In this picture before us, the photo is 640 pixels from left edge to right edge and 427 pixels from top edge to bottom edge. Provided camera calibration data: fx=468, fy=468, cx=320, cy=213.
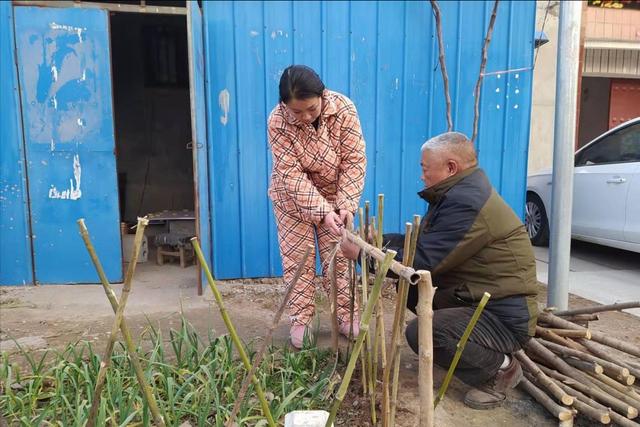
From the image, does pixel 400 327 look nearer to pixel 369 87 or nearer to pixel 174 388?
pixel 174 388

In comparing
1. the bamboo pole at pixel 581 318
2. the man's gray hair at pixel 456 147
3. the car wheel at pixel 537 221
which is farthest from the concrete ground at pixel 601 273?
the man's gray hair at pixel 456 147

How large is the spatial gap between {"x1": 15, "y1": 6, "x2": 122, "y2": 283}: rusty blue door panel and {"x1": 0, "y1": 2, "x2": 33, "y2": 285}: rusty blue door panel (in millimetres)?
54

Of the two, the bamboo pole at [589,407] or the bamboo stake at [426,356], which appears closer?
the bamboo stake at [426,356]

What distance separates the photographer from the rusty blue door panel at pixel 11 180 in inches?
136

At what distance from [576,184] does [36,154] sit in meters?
4.95

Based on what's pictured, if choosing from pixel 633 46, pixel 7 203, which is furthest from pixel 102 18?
pixel 633 46

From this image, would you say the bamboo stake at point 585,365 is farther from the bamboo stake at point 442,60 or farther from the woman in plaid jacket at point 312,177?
the bamboo stake at point 442,60

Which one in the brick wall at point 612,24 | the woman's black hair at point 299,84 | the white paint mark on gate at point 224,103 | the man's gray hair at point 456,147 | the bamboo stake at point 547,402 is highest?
the brick wall at point 612,24

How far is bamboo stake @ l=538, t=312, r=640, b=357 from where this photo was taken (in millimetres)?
2086

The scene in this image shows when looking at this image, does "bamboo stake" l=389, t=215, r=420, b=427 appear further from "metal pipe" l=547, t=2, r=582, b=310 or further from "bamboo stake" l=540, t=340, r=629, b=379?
"metal pipe" l=547, t=2, r=582, b=310

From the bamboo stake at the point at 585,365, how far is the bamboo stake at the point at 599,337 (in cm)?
18

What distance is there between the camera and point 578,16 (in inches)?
105

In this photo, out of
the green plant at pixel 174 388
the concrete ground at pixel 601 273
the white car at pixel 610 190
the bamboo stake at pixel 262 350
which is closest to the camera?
the bamboo stake at pixel 262 350

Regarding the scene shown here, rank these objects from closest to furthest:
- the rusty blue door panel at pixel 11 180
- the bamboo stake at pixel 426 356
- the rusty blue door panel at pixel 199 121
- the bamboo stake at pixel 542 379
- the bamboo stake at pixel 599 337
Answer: the bamboo stake at pixel 426 356 < the bamboo stake at pixel 542 379 < the bamboo stake at pixel 599 337 < the rusty blue door panel at pixel 199 121 < the rusty blue door panel at pixel 11 180
